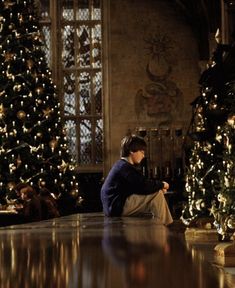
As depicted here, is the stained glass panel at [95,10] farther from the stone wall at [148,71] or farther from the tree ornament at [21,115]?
the tree ornament at [21,115]

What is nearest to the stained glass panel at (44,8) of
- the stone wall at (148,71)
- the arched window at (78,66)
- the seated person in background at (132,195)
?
the arched window at (78,66)

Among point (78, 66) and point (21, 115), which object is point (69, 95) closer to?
point (78, 66)

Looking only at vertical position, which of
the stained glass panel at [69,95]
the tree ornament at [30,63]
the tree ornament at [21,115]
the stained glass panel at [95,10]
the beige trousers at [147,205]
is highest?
the stained glass panel at [95,10]

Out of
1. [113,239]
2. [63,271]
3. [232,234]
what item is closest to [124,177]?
[232,234]

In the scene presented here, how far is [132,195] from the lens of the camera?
6.11 m

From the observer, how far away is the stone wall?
15.7 meters

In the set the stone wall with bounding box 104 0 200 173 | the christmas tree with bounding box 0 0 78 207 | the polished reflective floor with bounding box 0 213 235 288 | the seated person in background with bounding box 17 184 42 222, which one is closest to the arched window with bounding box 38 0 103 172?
the stone wall with bounding box 104 0 200 173

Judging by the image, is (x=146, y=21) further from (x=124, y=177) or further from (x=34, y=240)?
(x=34, y=240)

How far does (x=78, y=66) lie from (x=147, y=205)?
10.2 metres

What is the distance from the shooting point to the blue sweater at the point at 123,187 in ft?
19.7

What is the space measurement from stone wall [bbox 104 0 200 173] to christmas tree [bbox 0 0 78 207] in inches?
108

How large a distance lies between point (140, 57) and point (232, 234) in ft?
40.5

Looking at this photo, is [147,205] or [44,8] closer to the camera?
[147,205]

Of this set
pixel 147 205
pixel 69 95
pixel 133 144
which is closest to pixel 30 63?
pixel 69 95
